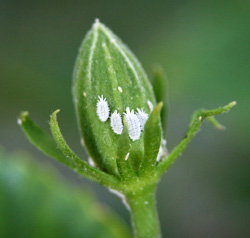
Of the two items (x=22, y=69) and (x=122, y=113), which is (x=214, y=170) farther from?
(x=122, y=113)

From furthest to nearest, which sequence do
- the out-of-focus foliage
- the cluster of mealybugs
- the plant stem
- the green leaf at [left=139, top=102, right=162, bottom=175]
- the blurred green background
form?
the blurred green background, the out-of-focus foliage, the plant stem, the cluster of mealybugs, the green leaf at [left=139, top=102, right=162, bottom=175]

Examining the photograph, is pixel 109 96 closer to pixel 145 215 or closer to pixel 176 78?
pixel 145 215

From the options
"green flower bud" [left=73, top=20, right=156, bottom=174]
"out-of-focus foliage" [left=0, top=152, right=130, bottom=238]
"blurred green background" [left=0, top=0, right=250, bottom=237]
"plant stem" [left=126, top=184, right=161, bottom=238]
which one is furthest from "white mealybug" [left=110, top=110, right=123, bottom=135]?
"blurred green background" [left=0, top=0, right=250, bottom=237]

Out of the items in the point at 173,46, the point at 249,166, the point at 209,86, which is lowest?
the point at 249,166

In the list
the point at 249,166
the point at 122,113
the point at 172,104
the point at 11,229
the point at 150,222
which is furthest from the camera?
the point at 172,104

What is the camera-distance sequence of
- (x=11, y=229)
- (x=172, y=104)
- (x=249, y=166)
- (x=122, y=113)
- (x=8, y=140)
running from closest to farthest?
(x=122, y=113) < (x=11, y=229) < (x=249, y=166) < (x=172, y=104) < (x=8, y=140)

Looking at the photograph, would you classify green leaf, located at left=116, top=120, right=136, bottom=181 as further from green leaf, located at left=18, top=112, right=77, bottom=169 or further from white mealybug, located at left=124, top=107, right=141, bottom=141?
green leaf, located at left=18, top=112, right=77, bottom=169

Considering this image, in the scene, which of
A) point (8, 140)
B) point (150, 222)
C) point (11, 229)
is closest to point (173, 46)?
point (8, 140)
